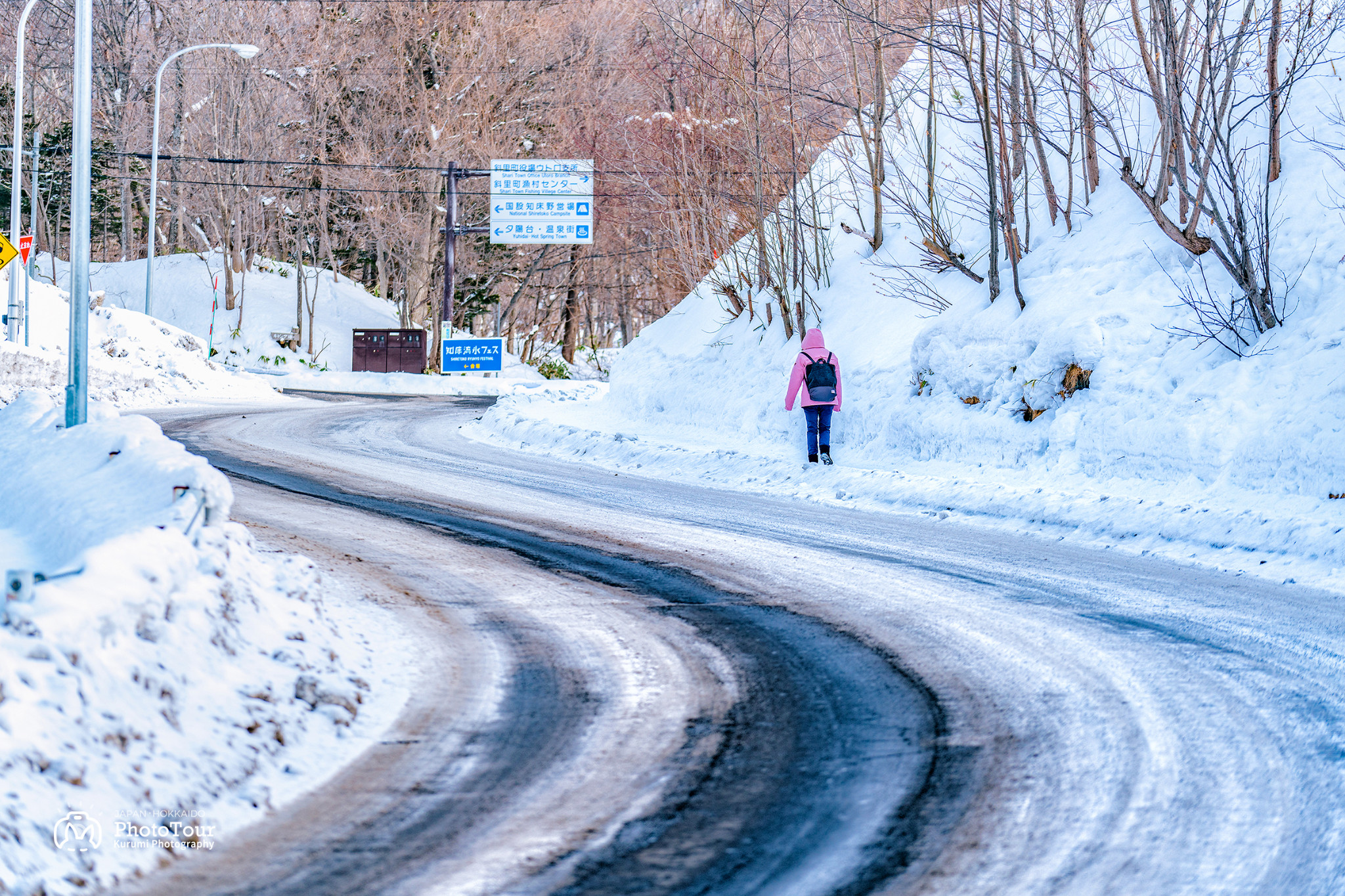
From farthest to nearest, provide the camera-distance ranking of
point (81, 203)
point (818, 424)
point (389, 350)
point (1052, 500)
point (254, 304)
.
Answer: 1. point (254, 304)
2. point (389, 350)
3. point (818, 424)
4. point (81, 203)
5. point (1052, 500)

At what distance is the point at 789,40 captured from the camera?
16.1 m

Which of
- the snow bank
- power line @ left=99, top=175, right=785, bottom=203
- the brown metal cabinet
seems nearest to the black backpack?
the snow bank

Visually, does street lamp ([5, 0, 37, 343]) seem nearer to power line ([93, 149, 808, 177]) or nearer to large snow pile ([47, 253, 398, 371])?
power line ([93, 149, 808, 177])

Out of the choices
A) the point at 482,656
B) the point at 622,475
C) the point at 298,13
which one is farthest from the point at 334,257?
the point at 482,656

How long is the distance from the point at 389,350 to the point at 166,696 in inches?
1435

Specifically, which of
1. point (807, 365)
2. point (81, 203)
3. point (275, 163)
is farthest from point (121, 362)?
point (275, 163)

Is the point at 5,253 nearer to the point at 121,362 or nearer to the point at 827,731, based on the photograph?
the point at 121,362

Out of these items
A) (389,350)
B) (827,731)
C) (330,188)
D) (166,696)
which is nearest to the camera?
(166,696)

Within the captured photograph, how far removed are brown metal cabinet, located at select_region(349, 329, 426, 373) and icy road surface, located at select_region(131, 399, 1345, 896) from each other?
1240 inches

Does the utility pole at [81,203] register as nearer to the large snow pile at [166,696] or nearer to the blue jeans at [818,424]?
the large snow pile at [166,696]

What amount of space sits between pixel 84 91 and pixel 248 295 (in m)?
35.7

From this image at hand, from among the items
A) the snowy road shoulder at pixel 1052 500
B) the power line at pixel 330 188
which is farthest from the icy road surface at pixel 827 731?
the power line at pixel 330 188

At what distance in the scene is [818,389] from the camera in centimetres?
1290

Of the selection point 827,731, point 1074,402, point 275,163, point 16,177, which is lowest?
point 827,731
